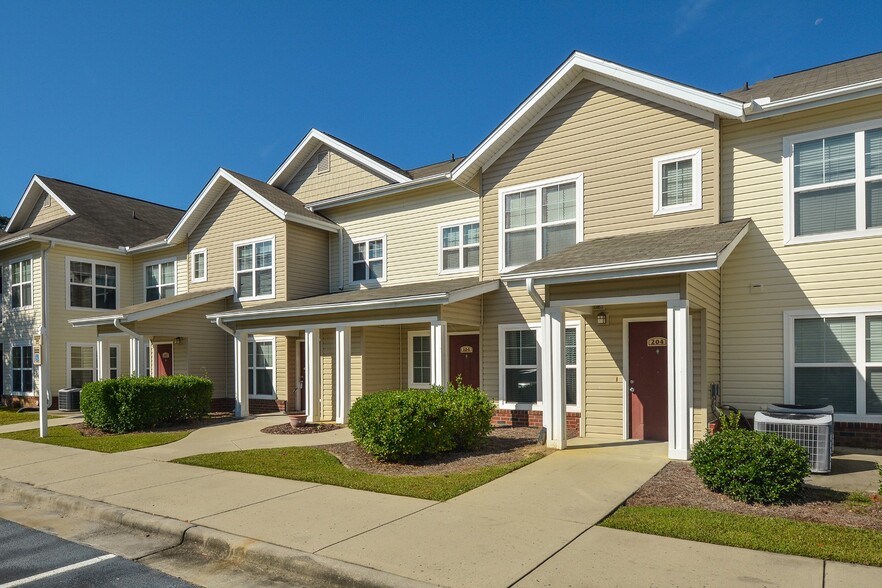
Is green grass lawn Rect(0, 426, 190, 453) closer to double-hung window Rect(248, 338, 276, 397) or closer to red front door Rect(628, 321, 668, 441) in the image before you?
double-hung window Rect(248, 338, 276, 397)

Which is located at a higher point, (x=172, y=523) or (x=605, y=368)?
(x=605, y=368)

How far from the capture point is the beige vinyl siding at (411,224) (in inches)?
610

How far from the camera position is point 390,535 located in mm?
6020

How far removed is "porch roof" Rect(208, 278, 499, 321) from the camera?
12.7 m

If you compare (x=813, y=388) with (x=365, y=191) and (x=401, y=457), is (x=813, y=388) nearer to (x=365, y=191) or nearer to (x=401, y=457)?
(x=401, y=457)

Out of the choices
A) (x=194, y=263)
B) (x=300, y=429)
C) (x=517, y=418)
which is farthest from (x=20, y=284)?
(x=517, y=418)

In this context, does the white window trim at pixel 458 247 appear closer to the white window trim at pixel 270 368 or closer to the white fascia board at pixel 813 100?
the white window trim at pixel 270 368

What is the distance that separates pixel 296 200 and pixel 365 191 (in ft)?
10.9

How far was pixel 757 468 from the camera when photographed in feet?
22.5

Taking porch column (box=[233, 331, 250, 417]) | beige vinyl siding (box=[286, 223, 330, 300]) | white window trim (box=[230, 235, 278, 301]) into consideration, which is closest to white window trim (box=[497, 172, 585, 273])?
beige vinyl siding (box=[286, 223, 330, 300])

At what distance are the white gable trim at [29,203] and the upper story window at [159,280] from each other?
4.14m

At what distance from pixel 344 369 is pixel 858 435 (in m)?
10.2

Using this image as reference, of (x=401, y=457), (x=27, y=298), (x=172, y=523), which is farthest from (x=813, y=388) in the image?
(x=27, y=298)

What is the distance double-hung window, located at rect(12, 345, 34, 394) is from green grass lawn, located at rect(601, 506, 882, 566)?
2229 centimetres
